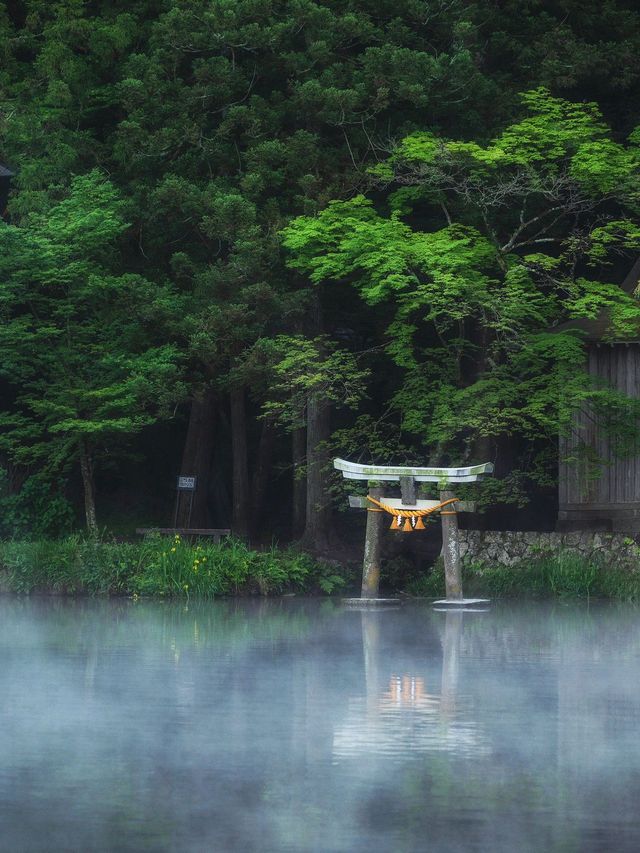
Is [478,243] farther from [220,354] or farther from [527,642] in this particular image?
[527,642]

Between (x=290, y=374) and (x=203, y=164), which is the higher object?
(x=203, y=164)

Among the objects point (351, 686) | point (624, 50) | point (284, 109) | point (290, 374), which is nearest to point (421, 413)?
point (290, 374)

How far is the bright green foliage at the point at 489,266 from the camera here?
24125 mm

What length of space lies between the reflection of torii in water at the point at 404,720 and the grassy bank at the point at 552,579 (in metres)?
8.95

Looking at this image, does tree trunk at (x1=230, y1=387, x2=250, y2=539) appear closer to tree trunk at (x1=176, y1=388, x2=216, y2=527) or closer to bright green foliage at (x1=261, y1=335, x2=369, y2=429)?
tree trunk at (x1=176, y1=388, x2=216, y2=527)

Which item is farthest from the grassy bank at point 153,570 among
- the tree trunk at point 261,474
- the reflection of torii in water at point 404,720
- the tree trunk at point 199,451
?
the reflection of torii in water at point 404,720

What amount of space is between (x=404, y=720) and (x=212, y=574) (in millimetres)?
12430

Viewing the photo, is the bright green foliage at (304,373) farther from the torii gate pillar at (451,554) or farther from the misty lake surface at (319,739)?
the misty lake surface at (319,739)

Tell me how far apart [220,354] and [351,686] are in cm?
1349

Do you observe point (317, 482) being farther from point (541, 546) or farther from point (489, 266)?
point (489, 266)

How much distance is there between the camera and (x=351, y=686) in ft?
44.3

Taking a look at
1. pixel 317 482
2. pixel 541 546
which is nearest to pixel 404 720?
pixel 541 546

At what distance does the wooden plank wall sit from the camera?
1015 inches

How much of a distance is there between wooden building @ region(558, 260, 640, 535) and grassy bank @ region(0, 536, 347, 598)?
442 cm
